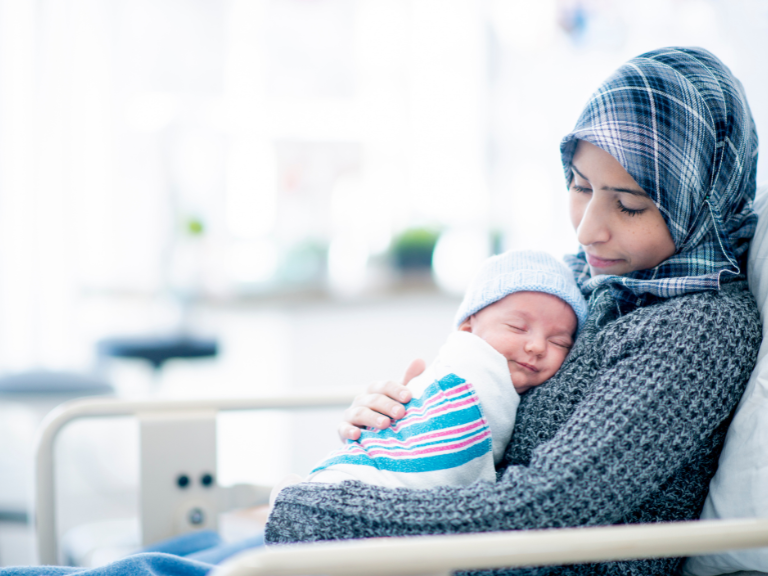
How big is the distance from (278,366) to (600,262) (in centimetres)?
262

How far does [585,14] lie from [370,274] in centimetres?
172

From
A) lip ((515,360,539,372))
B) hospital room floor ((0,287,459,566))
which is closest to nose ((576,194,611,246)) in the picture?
lip ((515,360,539,372))

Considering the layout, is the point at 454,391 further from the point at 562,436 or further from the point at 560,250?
the point at 560,250

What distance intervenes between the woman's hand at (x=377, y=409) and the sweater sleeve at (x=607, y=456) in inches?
4.5

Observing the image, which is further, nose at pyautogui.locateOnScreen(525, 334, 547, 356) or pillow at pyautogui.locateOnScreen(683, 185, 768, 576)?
nose at pyautogui.locateOnScreen(525, 334, 547, 356)

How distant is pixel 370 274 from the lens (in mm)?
3865

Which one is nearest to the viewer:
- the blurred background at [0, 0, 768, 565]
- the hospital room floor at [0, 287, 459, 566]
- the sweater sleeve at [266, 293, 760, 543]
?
the sweater sleeve at [266, 293, 760, 543]

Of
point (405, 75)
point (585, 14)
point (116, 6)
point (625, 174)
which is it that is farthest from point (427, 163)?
point (625, 174)

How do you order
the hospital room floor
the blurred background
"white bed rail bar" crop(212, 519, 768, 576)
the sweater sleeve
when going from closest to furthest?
1. "white bed rail bar" crop(212, 519, 768, 576)
2. the sweater sleeve
3. the blurred background
4. the hospital room floor

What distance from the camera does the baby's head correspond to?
3.35 feet

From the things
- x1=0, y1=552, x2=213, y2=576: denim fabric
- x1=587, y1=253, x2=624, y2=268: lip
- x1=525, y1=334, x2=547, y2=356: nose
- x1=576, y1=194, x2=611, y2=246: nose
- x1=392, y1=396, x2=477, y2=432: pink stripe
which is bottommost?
x1=0, y1=552, x2=213, y2=576: denim fabric

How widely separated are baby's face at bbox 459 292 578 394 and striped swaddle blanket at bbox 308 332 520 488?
0.03 meters

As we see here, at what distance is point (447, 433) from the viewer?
3.03ft

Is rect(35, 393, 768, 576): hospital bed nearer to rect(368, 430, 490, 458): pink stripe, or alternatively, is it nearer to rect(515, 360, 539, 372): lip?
rect(368, 430, 490, 458): pink stripe
